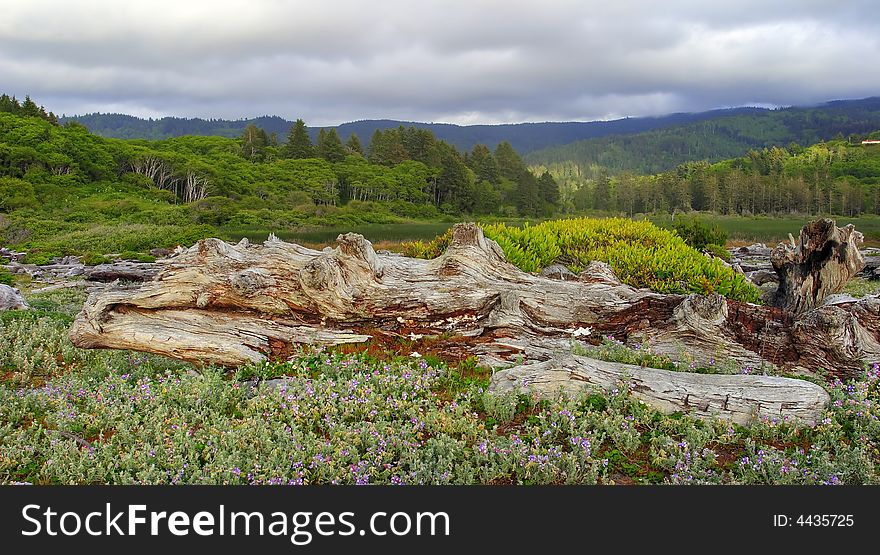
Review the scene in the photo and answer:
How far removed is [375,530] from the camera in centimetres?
469

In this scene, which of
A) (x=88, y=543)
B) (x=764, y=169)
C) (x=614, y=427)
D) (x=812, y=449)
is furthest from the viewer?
(x=764, y=169)

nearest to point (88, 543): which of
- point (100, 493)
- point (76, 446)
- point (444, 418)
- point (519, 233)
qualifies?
point (100, 493)

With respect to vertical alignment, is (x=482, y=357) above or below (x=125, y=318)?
below

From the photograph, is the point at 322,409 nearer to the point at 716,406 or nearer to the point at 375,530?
the point at 375,530

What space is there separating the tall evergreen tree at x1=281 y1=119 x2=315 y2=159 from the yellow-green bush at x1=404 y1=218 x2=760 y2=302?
122m

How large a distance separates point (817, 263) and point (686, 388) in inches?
249

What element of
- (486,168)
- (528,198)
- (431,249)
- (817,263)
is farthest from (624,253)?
(486,168)

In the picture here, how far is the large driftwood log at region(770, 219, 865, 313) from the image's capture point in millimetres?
10672

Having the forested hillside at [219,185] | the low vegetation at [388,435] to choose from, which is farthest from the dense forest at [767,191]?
the low vegetation at [388,435]

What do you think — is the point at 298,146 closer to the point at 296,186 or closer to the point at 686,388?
the point at 296,186

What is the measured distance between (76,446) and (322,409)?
2.53 metres

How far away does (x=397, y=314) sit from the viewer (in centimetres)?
947

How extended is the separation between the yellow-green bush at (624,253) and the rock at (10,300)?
939cm

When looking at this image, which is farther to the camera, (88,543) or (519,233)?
(519,233)
